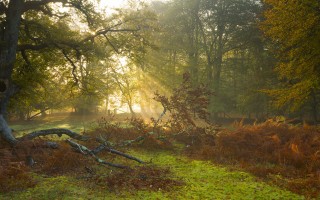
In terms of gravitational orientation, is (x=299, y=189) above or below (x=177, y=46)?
below

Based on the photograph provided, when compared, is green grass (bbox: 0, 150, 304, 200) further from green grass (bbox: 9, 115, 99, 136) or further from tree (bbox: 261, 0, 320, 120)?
tree (bbox: 261, 0, 320, 120)

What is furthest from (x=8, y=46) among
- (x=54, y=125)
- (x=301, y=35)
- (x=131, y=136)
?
(x=54, y=125)

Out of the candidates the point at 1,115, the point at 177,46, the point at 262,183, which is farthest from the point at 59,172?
the point at 177,46

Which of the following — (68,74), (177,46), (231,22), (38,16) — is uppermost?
(231,22)

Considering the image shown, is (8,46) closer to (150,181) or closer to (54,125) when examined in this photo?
(150,181)

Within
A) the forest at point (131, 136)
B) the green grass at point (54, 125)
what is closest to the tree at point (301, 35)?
the forest at point (131, 136)

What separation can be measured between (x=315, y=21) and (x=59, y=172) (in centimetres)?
1320

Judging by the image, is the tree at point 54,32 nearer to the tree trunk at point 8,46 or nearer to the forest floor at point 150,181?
the tree trunk at point 8,46

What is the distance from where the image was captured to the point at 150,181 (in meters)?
7.09

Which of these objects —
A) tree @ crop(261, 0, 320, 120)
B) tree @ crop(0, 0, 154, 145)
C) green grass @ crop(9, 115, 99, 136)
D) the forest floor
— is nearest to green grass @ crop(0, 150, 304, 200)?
the forest floor

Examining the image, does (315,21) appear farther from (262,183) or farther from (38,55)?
(38,55)

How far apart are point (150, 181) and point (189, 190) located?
1137mm

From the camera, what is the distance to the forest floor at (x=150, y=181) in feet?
20.4

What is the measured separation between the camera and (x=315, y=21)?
12.7m
